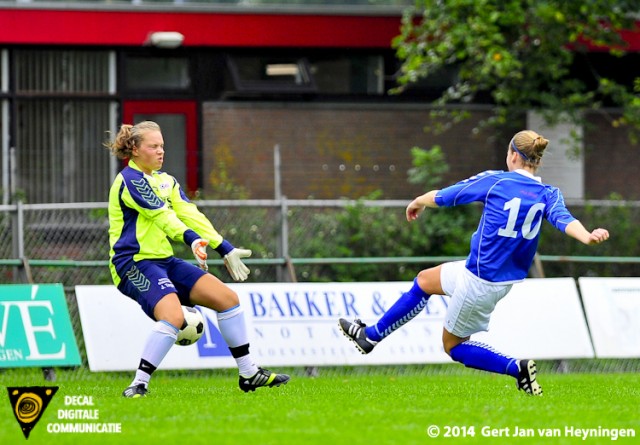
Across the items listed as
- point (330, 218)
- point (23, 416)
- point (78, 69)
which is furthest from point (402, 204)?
point (23, 416)

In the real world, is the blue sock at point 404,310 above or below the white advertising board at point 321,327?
above

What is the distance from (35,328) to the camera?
39.3ft

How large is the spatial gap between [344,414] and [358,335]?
150 centimetres

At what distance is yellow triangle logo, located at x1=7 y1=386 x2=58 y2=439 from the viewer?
7117 millimetres

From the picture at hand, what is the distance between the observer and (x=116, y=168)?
1906 cm

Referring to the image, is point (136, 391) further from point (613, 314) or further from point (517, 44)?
point (517, 44)

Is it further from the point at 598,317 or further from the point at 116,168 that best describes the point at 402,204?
the point at 116,168

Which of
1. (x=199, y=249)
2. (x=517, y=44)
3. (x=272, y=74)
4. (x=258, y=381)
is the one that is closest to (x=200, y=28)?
(x=272, y=74)

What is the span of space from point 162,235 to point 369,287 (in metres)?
4.56

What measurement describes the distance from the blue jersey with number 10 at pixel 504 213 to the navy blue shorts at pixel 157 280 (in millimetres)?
1930

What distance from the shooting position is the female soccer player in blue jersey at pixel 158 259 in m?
8.64

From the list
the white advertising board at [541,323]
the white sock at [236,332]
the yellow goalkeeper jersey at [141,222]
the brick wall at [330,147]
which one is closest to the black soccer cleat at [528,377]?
the white sock at [236,332]

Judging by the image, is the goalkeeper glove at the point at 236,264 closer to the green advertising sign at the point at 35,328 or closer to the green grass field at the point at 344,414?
the green grass field at the point at 344,414

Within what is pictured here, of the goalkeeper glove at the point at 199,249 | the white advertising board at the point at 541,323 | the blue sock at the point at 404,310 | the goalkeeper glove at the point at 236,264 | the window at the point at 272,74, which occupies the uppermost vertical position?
the window at the point at 272,74
